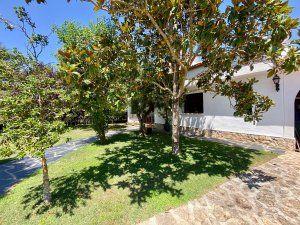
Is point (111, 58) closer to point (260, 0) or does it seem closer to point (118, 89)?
point (118, 89)

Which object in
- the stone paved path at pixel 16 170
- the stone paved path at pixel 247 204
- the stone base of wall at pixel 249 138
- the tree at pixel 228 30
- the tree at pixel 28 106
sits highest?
the tree at pixel 228 30

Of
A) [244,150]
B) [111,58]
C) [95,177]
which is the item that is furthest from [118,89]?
[244,150]

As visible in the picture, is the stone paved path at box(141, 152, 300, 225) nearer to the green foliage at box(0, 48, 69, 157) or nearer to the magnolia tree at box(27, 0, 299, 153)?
the magnolia tree at box(27, 0, 299, 153)

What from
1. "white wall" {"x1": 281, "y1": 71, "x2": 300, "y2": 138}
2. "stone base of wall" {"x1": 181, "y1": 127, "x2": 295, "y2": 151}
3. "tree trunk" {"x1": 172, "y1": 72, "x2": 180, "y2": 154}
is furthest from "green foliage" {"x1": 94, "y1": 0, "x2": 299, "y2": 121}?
"stone base of wall" {"x1": 181, "y1": 127, "x2": 295, "y2": 151}

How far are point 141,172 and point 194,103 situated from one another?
10157 mm

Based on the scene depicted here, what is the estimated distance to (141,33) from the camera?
9.14 meters

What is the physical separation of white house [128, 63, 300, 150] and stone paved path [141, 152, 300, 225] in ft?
13.1

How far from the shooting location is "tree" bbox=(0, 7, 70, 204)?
15.2 ft

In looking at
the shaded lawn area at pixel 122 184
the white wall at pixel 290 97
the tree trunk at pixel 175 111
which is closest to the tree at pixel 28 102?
the shaded lawn area at pixel 122 184

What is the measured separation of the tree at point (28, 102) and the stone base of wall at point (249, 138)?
33.8 feet

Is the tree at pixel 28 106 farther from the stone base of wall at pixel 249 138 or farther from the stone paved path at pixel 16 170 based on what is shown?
the stone base of wall at pixel 249 138

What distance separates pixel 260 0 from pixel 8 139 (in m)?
6.87

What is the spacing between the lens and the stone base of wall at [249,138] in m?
10.6

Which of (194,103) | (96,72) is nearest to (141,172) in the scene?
(96,72)
